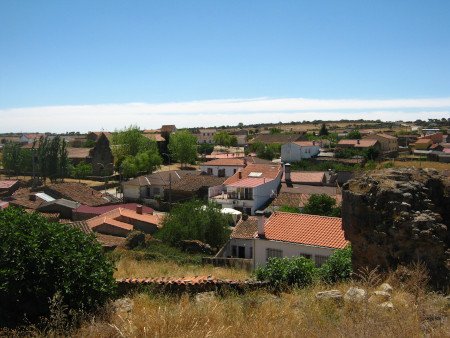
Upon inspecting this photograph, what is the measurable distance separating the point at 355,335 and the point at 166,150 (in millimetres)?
75743

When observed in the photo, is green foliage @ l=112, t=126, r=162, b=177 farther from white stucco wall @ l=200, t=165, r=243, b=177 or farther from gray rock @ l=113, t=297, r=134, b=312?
gray rock @ l=113, t=297, r=134, b=312

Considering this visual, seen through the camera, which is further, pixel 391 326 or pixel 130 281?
pixel 130 281

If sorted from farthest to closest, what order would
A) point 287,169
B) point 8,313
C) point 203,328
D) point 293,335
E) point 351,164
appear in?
1. point 351,164
2. point 287,169
3. point 8,313
4. point 203,328
5. point 293,335

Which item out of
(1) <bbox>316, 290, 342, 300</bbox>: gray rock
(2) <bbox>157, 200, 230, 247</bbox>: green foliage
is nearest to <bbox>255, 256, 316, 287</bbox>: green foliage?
(1) <bbox>316, 290, 342, 300</bbox>: gray rock

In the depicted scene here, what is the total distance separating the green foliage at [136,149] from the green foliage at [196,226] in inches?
1453

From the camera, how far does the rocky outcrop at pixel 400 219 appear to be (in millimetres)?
8234

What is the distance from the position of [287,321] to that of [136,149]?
67.5 meters

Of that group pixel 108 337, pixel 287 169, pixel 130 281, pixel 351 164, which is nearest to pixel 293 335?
pixel 108 337

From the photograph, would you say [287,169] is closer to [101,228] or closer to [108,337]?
[101,228]

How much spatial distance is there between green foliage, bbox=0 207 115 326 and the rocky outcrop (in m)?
5.23

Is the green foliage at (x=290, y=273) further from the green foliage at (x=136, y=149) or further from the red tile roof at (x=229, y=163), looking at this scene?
the green foliage at (x=136, y=149)

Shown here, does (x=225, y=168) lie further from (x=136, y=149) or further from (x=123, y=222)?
(x=123, y=222)

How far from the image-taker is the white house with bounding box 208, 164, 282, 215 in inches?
1483

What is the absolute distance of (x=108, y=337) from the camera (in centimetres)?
619
